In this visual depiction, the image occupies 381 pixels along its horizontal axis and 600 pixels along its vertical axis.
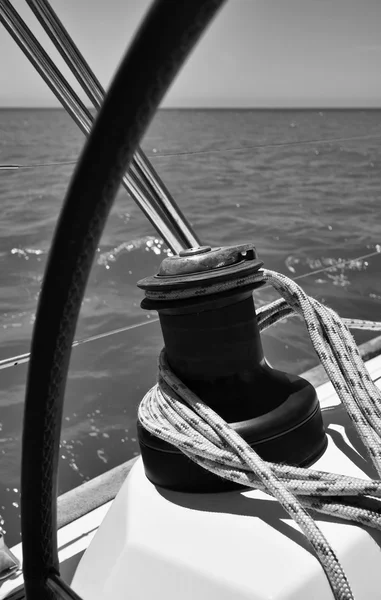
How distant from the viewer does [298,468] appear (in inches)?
22.6

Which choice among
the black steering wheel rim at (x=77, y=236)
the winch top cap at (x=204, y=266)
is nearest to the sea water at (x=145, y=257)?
the winch top cap at (x=204, y=266)

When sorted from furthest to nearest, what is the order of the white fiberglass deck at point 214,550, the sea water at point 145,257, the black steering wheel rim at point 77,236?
the sea water at point 145,257 → the white fiberglass deck at point 214,550 → the black steering wheel rim at point 77,236

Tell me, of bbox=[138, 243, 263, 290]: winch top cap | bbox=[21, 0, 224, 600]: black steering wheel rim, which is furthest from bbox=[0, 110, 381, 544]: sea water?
bbox=[21, 0, 224, 600]: black steering wheel rim

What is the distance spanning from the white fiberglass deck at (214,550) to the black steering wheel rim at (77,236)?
12 centimetres

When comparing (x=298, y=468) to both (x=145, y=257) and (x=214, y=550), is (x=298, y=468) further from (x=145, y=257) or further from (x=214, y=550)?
(x=145, y=257)

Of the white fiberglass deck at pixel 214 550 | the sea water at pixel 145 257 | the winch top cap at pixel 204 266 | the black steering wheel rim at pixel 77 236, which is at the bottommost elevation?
the sea water at pixel 145 257

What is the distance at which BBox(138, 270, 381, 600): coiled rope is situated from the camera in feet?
1.78

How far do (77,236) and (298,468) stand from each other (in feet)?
1.12

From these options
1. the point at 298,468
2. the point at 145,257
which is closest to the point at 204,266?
the point at 298,468

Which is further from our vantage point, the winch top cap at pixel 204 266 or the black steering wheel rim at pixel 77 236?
the winch top cap at pixel 204 266

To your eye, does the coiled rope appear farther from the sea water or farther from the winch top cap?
the sea water

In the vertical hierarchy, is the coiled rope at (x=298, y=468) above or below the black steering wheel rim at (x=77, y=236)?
below

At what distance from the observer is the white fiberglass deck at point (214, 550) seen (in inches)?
20.1

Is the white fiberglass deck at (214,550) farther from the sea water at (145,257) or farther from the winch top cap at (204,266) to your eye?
the sea water at (145,257)
